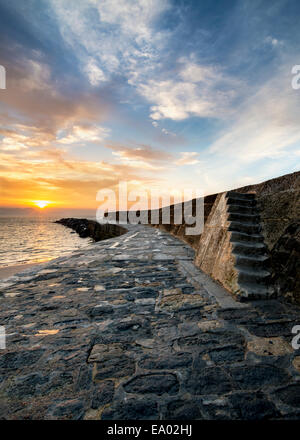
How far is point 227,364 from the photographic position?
1.65 m

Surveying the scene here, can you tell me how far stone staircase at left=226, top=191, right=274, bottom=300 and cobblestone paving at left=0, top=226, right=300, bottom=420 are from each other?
0.21 m

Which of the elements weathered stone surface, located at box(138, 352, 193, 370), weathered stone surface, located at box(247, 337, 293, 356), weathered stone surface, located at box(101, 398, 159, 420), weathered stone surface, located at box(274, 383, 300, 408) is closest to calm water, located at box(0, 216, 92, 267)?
weathered stone surface, located at box(138, 352, 193, 370)

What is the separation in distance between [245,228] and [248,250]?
55 centimetres

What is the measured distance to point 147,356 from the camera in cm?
178

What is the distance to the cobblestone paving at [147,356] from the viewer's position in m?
1.31

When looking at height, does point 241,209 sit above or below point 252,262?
above

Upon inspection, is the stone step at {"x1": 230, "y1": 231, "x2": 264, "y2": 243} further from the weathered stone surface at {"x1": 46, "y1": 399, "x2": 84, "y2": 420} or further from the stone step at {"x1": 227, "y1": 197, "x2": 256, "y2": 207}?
the weathered stone surface at {"x1": 46, "y1": 399, "x2": 84, "y2": 420}

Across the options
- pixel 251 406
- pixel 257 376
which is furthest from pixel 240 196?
pixel 251 406

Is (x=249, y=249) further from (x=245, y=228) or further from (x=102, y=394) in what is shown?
(x=102, y=394)

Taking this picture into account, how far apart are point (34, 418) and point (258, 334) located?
6.05 feet

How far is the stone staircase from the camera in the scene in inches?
111

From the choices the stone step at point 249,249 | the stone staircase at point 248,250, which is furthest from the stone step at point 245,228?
the stone step at point 249,249

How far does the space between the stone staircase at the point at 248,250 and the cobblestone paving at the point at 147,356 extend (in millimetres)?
213

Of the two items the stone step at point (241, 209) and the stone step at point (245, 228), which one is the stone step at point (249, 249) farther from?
the stone step at point (241, 209)
